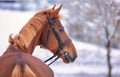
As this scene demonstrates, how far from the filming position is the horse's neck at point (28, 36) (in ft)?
5.04

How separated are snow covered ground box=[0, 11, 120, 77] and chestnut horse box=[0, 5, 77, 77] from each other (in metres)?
0.65

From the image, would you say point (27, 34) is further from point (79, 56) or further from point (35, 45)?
point (79, 56)

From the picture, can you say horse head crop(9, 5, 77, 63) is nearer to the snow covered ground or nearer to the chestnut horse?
the chestnut horse

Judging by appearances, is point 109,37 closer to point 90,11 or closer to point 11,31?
point 90,11

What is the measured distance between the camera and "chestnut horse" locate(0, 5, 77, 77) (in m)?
1.26

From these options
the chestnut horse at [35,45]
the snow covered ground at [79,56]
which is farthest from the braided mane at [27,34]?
the snow covered ground at [79,56]

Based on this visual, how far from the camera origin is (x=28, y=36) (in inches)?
62.6

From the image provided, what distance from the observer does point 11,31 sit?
8.38 feet

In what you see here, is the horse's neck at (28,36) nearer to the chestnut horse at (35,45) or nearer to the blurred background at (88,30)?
the chestnut horse at (35,45)

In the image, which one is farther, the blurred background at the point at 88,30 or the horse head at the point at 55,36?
the blurred background at the point at 88,30

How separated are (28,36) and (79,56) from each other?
1.20 m

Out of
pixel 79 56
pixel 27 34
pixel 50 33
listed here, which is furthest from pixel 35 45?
pixel 79 56

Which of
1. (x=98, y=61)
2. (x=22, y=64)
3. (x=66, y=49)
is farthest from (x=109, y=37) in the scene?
(x=22, y=64)

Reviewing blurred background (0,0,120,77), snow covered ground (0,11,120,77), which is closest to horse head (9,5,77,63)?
snow covered ground (0,11,120,77)
